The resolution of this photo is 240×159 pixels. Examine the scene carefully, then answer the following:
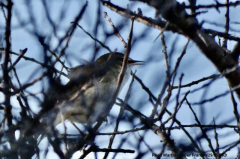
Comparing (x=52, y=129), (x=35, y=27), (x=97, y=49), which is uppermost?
(x=35, y=27)

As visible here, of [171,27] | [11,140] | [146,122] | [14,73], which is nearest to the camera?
[146,122]

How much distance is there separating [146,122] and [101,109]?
705mm

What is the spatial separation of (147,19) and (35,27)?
1.15 m

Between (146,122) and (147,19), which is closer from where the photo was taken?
(146,122)

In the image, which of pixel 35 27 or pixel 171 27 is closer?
pixel 35 27

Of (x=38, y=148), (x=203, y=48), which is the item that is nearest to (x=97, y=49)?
(x=38, y=148)

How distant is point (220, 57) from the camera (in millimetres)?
3221

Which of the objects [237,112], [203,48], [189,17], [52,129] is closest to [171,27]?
[189,17]

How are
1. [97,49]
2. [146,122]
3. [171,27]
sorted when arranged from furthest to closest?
[171,27] → [146,122] → [97,49]

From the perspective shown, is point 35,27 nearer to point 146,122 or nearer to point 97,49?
point 97,49

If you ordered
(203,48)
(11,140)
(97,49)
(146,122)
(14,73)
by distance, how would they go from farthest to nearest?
(14,73)
(203,48)
(11,140)
(146,122)
(97,49)

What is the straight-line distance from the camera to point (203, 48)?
320 cm

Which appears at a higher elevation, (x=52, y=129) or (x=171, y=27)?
(x=171, y=27)

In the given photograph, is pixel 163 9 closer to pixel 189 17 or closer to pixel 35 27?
pixel 189 17
